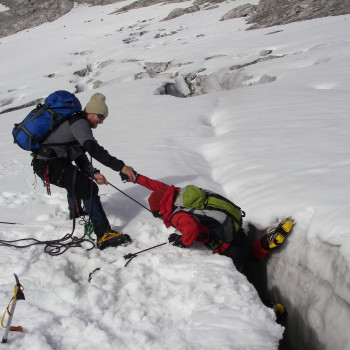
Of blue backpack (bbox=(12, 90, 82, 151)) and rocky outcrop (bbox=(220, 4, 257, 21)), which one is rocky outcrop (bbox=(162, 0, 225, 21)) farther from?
blue backpack (bbox=(12, 90, 82, 151))

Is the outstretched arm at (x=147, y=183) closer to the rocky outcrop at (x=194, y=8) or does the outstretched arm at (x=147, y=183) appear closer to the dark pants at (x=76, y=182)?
the dark pants at (x=76, y=182)

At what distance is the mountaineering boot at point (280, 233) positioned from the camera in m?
3.09

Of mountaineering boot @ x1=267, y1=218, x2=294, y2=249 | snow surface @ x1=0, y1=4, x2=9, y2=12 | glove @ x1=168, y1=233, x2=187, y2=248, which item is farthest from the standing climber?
snow surface @ x1=0, y1=4, x2=9, y2=12

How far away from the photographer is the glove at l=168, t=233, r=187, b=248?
3.02m

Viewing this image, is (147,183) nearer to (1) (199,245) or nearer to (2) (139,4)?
(1) (199,245)

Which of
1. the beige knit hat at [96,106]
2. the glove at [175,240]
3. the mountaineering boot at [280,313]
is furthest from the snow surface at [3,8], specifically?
the mountaineering boot at [280,313]

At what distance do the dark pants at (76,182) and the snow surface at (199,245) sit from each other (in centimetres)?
30

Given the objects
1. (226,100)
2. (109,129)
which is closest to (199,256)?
(109,129)

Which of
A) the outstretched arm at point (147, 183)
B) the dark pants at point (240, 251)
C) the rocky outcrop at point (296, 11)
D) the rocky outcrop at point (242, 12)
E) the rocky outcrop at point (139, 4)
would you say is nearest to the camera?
the dark pants at point (240, 251)

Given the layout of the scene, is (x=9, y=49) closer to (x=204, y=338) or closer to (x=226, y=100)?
(x=226, y=100)

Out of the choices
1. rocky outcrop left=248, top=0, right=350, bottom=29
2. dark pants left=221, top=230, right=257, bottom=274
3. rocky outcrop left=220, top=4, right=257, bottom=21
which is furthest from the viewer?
rocky outcrop left=220, top=4, right=257, bottom=21

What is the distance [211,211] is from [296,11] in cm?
2003

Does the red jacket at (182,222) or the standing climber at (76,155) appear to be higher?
the standing climber at (76,155)

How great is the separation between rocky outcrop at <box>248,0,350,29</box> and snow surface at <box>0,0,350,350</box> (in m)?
10.0
